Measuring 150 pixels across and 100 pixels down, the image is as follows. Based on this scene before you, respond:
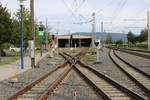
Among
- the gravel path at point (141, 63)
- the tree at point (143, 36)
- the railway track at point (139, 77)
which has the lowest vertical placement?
the gravel path at point (141, 63)

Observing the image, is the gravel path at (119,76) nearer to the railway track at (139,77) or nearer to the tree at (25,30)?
the railway track at (139,77)

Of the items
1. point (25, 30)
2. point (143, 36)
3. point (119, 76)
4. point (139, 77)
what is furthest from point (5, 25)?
point (143, 36)

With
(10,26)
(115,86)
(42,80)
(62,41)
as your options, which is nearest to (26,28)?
(10,26)

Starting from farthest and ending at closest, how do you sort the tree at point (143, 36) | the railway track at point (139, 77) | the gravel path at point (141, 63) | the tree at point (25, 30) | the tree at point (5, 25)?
the tree at point (143, 36) → the tree at point (25, 30) → the tree at point (5, 25) → the gravel path at point (141, 63) → the railway track at point (139, 77)

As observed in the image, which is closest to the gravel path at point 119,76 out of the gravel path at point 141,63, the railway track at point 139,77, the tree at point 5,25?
the railway track at point 139,77

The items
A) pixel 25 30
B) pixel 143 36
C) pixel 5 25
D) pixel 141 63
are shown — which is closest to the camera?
pixel 141 63

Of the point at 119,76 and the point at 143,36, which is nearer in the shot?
the point at 119,76

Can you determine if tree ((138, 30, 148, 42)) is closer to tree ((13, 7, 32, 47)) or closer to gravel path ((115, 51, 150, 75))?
tree ((13, 7, 32, 47))

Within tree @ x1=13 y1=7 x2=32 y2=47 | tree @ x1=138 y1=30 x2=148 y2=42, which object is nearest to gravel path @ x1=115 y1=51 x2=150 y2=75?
tree @ x1=13 y1=7 x2=32 y2=47

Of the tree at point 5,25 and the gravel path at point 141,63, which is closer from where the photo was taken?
the gravel path at point 141,63

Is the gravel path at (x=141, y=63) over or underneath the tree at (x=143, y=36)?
underneath

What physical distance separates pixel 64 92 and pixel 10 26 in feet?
115

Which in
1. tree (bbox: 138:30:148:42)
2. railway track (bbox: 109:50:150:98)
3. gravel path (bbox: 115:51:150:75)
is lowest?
gravel path (bbox: 115:51:150:75)

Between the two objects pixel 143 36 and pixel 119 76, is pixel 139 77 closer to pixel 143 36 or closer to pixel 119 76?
pixel 119 76
